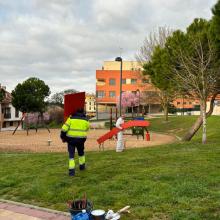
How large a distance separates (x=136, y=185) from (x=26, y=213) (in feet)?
6.85

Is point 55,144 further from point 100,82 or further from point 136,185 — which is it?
point 100,82

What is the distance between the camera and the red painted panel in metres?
8.06

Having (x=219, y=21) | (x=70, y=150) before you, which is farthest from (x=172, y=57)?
(x=70, y=150)

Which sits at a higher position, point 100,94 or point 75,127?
point 100,94

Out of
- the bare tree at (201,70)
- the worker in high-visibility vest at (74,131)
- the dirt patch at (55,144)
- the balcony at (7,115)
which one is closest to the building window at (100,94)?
the balcony at (7,115)

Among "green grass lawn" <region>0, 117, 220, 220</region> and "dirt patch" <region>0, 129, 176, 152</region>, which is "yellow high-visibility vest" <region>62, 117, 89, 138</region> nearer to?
"green grass lawn" <region>0, 117, 220, 220</region>

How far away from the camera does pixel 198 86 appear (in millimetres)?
16031

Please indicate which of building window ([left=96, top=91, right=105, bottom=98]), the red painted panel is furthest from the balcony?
the red painted panel

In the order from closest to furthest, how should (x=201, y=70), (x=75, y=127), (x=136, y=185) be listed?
(x=136, y=185), (x=75, y=127), (x=201, y=70)

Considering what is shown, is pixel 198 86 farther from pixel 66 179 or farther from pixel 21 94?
pixel 21 94

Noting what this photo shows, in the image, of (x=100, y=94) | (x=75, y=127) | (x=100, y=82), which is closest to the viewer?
Result: (x=75, y=127)

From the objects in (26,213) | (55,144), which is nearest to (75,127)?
(26,213)

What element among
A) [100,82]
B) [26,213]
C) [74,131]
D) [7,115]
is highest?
[100,82]

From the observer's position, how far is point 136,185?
21.5 ft
